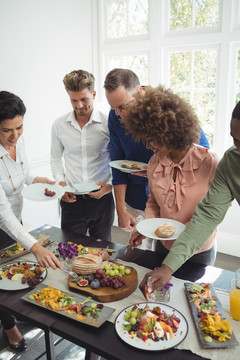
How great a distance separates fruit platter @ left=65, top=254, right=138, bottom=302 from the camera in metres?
1.44

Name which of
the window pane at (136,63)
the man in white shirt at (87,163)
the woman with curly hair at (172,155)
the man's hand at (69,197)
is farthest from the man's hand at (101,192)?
the window pane at (136,63)

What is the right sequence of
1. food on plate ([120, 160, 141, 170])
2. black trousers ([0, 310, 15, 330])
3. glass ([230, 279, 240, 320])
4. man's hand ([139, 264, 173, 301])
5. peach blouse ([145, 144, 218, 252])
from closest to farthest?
1. glass ([230, 279, 240, 320])
2. man's hand ([139, 264, 173, 301])
3. peach blouse ([145, 144, 218, 252])
4. food on plate ([120, 160, 141, 170])
5. black trousers ([0, 310, 15, 330])

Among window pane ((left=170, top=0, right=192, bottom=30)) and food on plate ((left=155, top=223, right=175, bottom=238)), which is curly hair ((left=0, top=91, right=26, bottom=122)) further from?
window pane ((left=170, top=0, right=192, bottom=30))

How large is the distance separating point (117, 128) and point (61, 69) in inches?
75.1

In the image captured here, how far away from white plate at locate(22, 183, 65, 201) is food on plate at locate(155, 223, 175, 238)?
0.68 meters

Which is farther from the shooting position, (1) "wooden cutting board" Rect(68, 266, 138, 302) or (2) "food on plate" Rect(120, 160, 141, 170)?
(2) "food on plate" Rect(120, 160, 141, 170)

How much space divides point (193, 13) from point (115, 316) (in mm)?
3233

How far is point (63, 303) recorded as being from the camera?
1.40m

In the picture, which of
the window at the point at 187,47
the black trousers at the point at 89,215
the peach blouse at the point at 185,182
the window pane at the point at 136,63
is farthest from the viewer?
the window pane at the point at 136,63

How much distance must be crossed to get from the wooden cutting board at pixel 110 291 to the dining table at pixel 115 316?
0.02 metres

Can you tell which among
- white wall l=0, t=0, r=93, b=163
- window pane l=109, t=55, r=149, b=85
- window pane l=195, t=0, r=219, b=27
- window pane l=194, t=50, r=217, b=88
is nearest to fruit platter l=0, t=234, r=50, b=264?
white wall l=0, t=0, r=93, b=163

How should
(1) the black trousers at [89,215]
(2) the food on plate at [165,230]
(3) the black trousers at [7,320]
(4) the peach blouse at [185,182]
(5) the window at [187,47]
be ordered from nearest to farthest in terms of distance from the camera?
1. (2) the food on plate at [165,230]
2. (4) the peach blouse at [185,182]
3. (3) the black trousers at [7,320]
4. (1) the black trousers at [89,215]
5. (5) the window at [187,47]

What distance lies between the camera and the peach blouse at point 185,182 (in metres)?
1.65

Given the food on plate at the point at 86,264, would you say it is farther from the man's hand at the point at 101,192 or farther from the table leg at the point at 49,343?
the man's hand at the point at 101,192
